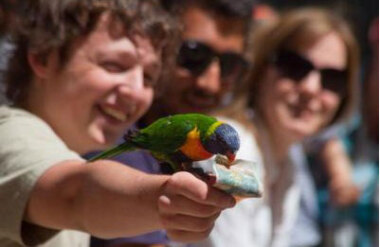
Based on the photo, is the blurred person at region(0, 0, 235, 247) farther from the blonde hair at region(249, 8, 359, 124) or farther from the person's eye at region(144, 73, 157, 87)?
the blonde hair at region(249, 8, 359, 124)

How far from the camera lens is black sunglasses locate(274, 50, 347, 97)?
0.88 meters

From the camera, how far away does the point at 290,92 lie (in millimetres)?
888

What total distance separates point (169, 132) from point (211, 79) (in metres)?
0.47

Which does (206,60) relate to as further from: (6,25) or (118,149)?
(118,149)

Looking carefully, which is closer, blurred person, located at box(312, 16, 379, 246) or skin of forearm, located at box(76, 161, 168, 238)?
skin of forearm, located at box(76, 161, 168, 238)

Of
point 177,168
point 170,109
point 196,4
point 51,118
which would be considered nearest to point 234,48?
point 196,4

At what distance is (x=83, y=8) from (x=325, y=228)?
66 cm

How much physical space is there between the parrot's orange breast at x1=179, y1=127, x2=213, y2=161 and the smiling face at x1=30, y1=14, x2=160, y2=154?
0.45 feet

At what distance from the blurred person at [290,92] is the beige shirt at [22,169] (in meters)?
0.36

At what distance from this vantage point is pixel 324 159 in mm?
1200

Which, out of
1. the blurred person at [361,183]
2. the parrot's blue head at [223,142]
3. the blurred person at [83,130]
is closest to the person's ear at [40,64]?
the blurred person at [83,130]

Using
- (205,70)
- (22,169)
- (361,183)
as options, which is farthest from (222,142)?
(361,183)

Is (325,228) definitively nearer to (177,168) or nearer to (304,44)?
(304,44)

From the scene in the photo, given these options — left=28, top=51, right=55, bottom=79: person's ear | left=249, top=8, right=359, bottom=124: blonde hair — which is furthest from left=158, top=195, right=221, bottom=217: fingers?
left=249, top=8, right=359, bottom=124: blonde hair
